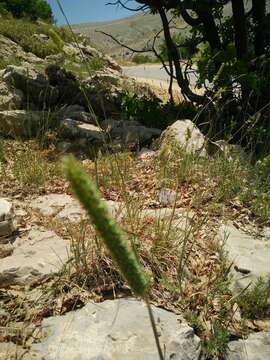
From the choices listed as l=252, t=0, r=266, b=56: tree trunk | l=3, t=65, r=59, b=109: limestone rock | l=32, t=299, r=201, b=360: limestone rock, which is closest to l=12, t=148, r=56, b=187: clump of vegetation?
l=3, t=65, r=59, b=109: limestone rock

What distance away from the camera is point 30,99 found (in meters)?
7.08

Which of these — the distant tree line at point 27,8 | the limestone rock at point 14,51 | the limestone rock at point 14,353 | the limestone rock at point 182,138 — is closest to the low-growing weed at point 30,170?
the limestone rock at point 182,138

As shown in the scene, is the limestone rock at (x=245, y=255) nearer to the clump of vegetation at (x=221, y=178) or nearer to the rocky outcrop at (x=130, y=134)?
the clump of vegetation at (x=221, y=178)

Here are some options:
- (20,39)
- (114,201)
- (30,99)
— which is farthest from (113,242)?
(20,39)

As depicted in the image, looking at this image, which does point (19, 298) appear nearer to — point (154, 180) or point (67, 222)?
point (67, 222)

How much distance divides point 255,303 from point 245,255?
0.54 m

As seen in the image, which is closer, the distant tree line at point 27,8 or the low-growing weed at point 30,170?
the low-growing weed at point 30,170

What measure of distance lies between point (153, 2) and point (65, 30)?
477 inches

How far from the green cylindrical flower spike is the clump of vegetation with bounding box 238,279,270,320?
7.00 ft

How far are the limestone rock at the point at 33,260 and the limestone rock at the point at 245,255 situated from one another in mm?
1340

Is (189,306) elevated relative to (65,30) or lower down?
lower down

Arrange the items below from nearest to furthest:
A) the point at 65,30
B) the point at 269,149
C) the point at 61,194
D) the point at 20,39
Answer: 1. the point at 61,194
2. the point at 269,149
3. the point at 20,39
4. the point at 65,30

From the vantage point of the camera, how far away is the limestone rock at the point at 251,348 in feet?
9.06

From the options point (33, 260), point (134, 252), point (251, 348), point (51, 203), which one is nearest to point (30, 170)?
point (51, 203)
